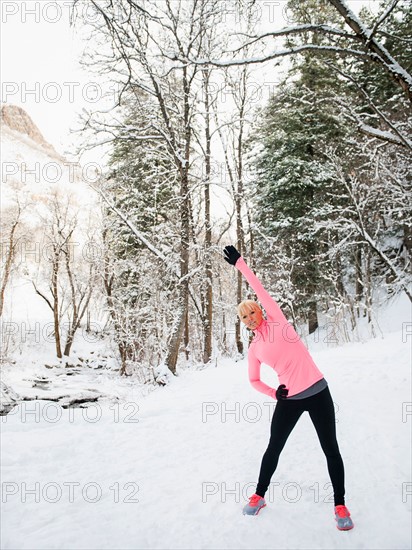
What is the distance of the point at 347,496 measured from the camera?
323 centimetres

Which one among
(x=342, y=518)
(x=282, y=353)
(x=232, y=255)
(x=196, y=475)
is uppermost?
(x=232, y=255)

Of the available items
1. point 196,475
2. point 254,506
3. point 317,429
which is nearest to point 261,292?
point 317,429

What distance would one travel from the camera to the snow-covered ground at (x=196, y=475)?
270cm

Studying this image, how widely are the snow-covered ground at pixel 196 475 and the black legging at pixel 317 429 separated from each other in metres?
0.30

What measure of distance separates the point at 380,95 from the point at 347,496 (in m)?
18.7

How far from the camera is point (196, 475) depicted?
3.69 m

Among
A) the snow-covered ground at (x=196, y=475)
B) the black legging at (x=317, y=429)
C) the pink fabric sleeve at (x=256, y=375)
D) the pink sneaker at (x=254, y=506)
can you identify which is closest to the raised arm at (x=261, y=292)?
the pink fabric sleeve at (x=256, y=375)

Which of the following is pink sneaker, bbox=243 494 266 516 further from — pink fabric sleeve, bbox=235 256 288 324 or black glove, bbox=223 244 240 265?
black glove, bbox=223 244 240 265

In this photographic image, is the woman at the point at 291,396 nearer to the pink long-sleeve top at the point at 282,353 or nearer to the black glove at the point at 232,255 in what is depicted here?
the pink long-sleeve top at the point at 282,353

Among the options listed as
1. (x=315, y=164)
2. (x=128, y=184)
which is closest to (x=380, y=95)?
(x=315, y=164)

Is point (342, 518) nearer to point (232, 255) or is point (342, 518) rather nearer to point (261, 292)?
point (261, 292)

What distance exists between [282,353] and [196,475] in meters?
1.72

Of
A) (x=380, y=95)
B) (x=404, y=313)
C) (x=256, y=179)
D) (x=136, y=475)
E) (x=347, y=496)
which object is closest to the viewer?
(x=347, y=496)

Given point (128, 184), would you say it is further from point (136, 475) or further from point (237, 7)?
point (136, 475)
